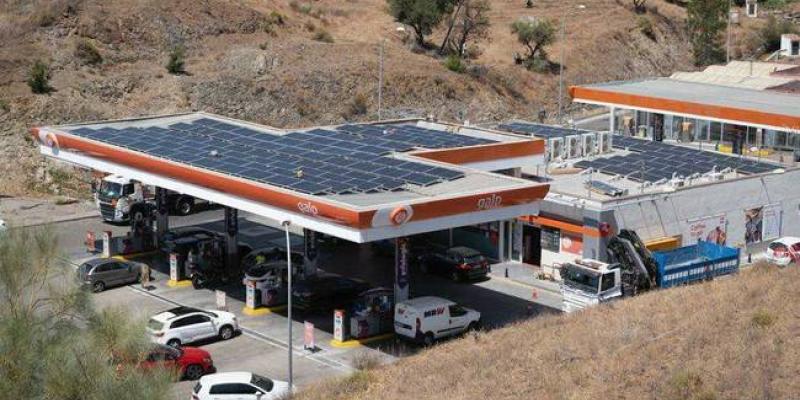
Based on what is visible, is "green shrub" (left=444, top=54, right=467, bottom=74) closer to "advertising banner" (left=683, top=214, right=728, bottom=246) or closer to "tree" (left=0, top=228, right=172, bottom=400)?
"advertising banner" (left=683, top=214, right=728, bottom=246)

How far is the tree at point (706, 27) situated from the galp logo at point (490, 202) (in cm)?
6961

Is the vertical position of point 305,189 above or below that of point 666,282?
above

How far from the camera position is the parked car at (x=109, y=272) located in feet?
146

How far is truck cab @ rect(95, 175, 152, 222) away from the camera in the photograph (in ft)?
185

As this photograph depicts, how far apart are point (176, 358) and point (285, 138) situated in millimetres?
16467

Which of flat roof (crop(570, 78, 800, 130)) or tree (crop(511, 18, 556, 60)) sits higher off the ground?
tree (crop(511, 18, 556, 60))

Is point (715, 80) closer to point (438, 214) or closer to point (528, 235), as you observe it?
point (528, 235)

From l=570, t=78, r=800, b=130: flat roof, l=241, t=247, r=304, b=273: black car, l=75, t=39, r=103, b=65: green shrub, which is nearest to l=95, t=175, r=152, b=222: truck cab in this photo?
l=241, t=247, r=304, b=273: black car

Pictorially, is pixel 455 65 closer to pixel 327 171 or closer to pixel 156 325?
pixel 327 171

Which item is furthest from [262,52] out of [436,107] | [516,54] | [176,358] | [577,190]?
[176,358]

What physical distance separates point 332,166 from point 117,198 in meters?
17.6

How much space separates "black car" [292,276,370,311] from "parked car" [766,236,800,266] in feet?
57.4

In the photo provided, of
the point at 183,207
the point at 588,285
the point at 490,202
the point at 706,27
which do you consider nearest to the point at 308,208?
the point at 490,202

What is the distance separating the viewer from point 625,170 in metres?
52.9
